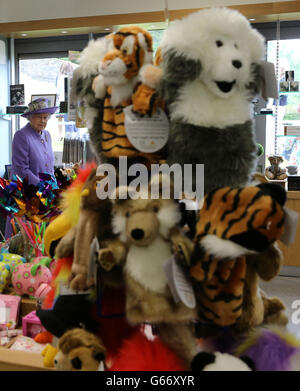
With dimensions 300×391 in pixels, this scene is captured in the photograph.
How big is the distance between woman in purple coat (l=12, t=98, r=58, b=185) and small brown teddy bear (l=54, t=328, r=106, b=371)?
7.66 ft

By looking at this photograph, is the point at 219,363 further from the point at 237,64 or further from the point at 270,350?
the point at 237,64

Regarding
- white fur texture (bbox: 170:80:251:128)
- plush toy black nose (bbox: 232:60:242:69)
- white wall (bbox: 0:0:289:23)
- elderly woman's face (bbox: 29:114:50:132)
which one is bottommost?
white fur texture (bbox: 170:80:251:128)

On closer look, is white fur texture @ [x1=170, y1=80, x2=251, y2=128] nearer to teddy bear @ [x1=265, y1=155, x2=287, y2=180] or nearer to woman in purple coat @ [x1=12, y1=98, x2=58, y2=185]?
woman in purple coat @ [x1=12, y1=98, x2=58, y2=185]

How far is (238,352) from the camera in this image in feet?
2.96

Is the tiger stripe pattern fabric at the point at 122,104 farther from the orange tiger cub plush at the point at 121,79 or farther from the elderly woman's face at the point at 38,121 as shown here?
the elderly woman's face at the point at 38,121

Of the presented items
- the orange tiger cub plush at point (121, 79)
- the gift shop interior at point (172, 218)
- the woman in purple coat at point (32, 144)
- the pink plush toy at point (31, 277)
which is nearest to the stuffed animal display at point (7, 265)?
the pink plush toy at point (31, 277)

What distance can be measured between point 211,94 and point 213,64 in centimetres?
6

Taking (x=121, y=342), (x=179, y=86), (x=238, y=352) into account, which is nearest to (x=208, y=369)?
(x=238, y=352)

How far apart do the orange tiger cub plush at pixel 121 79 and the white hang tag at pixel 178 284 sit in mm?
246

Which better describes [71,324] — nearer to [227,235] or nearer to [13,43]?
[227,235]

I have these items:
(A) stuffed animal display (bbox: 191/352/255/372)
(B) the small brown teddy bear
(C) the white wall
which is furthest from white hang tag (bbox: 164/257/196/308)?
(C) the white wall

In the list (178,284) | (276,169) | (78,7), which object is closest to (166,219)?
(178,284)

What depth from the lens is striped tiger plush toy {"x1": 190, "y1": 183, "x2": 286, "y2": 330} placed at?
773 millimetres
